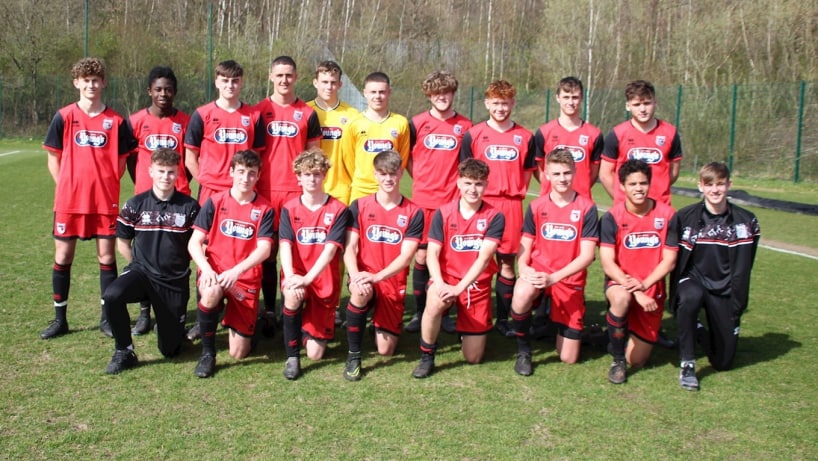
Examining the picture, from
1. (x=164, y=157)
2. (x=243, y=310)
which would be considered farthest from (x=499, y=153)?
(x=164, y=157)

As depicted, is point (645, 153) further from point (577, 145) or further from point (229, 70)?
point (229, 70)

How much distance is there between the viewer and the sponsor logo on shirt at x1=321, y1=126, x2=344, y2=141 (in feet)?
18.0

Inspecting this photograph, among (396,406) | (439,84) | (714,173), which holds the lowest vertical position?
(396,406)

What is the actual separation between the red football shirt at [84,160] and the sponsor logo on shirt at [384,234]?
1.91 m

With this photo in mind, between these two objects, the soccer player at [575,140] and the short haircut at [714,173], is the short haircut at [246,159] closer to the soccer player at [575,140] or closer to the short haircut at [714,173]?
the soccer player at [575,140]

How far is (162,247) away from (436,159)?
212 cm

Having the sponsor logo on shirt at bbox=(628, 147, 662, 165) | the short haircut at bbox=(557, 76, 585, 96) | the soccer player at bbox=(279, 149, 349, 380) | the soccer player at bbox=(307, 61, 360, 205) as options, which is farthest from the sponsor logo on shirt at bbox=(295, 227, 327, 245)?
the sponsor logo on shirt at bbox=(628, 147, 662, 165)

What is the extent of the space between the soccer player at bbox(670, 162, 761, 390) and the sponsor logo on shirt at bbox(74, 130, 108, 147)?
4.00 meters

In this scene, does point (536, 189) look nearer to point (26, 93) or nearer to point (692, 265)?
point (692, 265)

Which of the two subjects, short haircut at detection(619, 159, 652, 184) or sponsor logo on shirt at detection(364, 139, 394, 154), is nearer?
short haircut at detection(619, 159, 652, 184)

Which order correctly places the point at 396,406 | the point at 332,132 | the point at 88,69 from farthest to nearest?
the point at 332,132 < the point at 88,69 < the point at 396,406

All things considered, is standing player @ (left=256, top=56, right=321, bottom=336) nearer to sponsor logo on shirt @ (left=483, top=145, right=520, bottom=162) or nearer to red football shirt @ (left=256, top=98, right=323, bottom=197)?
red football shirt @ (left=256, top=98, right=323, bottom=197)

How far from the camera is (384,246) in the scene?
4.62 metres

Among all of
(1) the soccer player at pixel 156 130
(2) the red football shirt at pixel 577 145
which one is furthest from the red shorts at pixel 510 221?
(1) the soccer player at pixel 156 130
